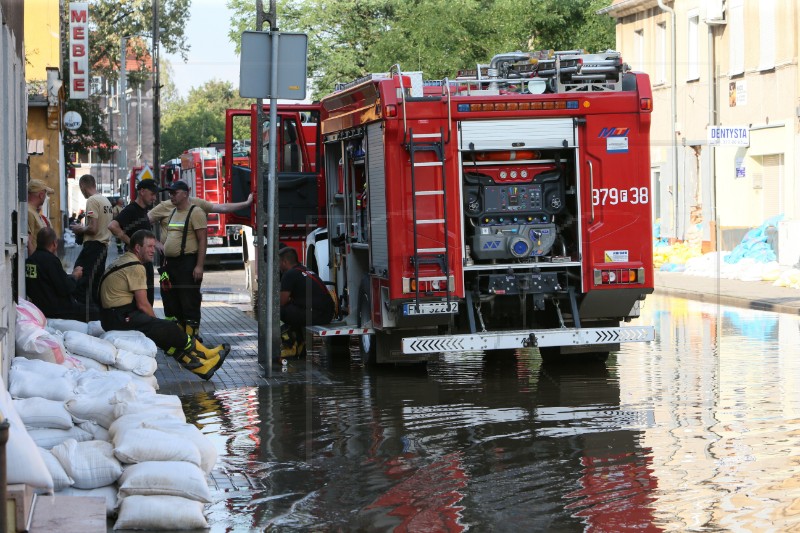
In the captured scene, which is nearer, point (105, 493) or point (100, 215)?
point (105, 493)

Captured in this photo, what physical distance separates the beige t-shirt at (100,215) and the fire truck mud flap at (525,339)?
4.65m

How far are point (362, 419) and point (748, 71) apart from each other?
970 inches

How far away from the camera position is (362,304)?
45.8 ft

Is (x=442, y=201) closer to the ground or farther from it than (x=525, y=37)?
closer to the ground

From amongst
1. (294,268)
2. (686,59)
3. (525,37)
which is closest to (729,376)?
(294,268)

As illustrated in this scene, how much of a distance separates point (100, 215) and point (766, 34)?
20.9 metres

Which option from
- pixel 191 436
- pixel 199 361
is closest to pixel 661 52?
pixel 199 361

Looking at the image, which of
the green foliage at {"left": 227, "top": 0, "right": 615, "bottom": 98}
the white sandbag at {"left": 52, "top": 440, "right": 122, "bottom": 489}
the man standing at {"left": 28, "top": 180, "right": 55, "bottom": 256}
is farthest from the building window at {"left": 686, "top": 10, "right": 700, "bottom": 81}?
the white sandbag at {"left": 52, "top": 440, "right": 122, "bottom": 489}

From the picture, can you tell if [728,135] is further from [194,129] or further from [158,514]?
[194,129]

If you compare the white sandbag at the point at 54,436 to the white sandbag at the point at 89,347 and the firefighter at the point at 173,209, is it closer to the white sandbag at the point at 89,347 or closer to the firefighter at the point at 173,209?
the white sandbag at the point at 89,347

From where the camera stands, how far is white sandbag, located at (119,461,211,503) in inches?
268

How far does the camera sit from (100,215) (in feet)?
50.6

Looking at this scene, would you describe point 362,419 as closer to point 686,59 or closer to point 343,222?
point 343,222

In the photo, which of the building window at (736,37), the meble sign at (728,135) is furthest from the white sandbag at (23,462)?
the building window at (736,37)
